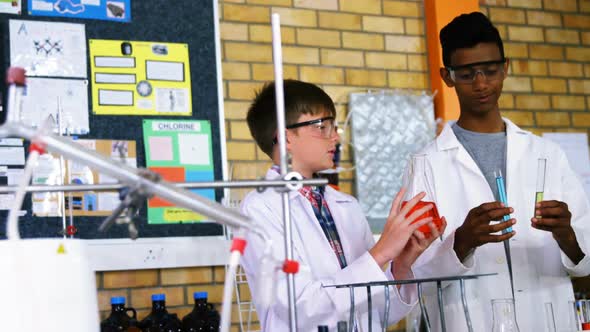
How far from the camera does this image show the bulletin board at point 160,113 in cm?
321

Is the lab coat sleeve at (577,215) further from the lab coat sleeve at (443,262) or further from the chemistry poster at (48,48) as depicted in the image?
the chemistry poster at (48,48)

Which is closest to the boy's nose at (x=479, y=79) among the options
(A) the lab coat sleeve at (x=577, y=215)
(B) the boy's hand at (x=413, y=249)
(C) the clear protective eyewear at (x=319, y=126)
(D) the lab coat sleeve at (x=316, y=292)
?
(A) the lab coat sleeve at (x=577, y=215)

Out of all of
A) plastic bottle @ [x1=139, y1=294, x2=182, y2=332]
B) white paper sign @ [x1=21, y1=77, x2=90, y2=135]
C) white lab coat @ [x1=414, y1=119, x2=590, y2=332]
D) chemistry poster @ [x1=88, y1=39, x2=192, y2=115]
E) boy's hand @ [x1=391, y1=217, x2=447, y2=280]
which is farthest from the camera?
chemistry poster @ [x1=88, y1=39, x2=192, y2=115]

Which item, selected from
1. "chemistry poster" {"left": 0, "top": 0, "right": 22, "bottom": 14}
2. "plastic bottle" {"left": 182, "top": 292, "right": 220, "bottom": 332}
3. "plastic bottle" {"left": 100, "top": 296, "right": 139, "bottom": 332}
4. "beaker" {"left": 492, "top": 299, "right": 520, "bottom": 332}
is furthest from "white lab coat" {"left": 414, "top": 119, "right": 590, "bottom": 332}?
"chemistry poster" {"left": 0, "top": 0, "right": 22, "bottom": 14}

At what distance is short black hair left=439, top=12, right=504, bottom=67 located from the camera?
2.42 m

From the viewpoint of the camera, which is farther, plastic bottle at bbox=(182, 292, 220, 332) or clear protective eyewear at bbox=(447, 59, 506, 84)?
plastic bottle at bbox=(182, 292, 220, 332)

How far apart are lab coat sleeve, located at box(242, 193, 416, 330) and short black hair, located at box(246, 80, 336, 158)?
0.32 metres

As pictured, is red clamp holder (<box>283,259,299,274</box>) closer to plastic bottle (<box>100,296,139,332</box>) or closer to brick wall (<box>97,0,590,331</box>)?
plastic bottle (<box>100,296,139,332</box>)

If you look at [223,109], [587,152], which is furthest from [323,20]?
[587,152]

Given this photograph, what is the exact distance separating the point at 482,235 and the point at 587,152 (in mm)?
2318

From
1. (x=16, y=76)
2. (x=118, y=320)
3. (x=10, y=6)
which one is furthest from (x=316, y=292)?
(x=10, y=6)

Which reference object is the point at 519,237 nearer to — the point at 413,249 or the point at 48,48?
the point at 413,249

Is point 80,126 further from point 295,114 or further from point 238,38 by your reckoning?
point 295,114

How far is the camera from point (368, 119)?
3.74 metres
